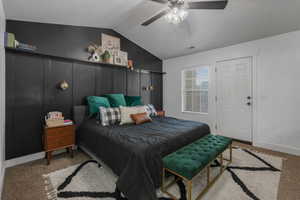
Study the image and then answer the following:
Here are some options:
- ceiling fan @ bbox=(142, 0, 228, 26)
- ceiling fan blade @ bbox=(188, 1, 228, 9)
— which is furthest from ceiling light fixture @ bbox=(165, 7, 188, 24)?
ceiling fan blade @ bbox=(188, 1, 228, 9)

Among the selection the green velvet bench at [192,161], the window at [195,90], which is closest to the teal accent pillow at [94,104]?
the green velvet bench at [192,161]

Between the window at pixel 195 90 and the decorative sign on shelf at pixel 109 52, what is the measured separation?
6.33 ft

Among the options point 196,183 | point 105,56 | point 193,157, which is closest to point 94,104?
point 105,56

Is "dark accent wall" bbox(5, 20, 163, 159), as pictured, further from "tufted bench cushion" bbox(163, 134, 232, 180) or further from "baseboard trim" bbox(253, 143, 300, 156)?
"baseboard trim" bbox(253, 143, 300, 156)

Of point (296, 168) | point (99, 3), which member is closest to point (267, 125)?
point (296, 168)

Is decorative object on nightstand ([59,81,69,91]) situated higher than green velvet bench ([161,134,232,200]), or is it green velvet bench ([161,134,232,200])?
decorative object on nightstand ([59,81,69,91])

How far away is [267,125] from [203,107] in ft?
4.97

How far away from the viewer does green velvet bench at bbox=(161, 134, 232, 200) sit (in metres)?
1.37

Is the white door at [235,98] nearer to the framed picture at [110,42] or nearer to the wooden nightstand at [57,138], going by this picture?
the framed picture at [110,42]

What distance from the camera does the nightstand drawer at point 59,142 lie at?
223cm

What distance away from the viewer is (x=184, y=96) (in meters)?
4.56

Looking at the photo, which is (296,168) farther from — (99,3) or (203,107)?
(99,3)

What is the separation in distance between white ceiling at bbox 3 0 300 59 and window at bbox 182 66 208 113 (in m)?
0.82

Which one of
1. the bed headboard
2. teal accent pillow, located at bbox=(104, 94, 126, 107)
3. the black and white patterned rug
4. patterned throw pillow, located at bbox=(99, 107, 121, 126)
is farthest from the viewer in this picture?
teal accent pillow, located at bbox=(104, 94, 126, 107)
